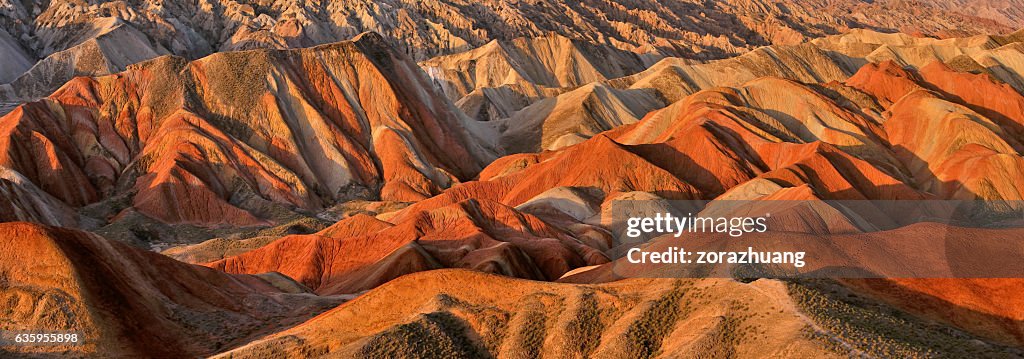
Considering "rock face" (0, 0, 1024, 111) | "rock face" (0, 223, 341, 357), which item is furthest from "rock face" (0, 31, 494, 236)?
"rock face" (0, 223, 341, 357)

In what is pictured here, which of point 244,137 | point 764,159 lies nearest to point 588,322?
point 764,159

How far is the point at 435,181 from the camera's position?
297 ft

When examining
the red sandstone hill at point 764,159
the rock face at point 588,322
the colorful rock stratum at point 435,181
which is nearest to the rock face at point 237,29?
the colorful rock stratum at point 435,181

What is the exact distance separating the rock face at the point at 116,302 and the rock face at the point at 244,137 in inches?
1569

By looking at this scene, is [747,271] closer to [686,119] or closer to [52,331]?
[52,331]

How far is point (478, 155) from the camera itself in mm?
101750

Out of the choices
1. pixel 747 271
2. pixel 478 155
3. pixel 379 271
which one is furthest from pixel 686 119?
pixel 747 271

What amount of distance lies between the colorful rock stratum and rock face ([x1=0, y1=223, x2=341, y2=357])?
11 centimetres

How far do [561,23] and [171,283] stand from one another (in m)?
161

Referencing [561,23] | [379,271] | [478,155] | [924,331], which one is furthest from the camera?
[561,23]

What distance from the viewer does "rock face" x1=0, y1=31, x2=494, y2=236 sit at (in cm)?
8194

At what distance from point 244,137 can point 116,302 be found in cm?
5763

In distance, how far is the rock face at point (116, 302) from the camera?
33719mm

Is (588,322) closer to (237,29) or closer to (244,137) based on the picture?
(244,137)
